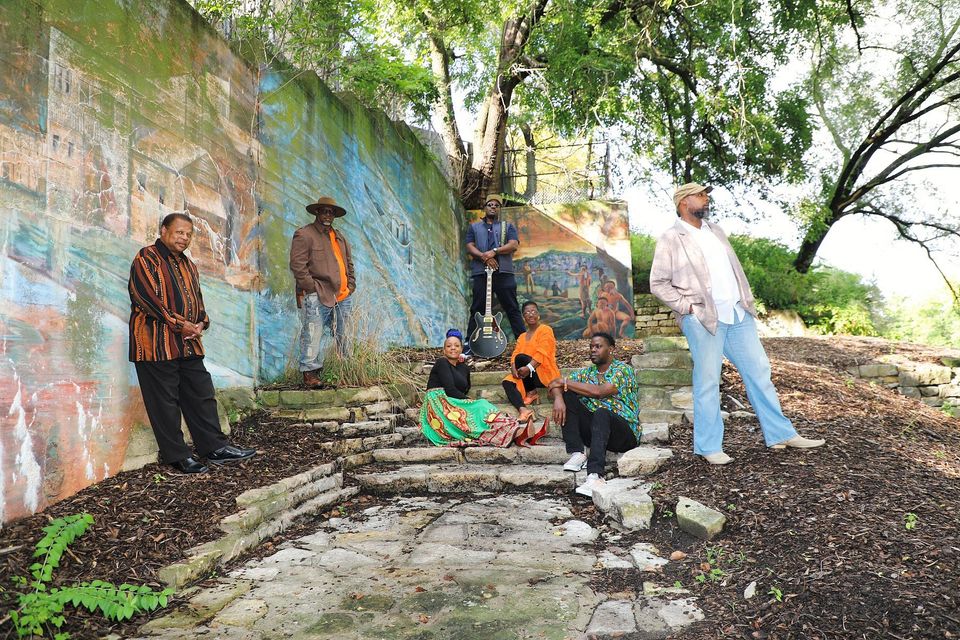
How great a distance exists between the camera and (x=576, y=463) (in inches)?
208

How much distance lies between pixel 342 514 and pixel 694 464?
247cm

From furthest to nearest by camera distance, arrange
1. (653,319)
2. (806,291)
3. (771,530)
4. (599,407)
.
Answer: (806,291)
(653,319)
(599,407)
(771,530)

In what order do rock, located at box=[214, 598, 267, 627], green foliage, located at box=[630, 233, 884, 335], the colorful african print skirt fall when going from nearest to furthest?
rock, located at box=[214, 598, 267, 627] → the colorful african print skirt → green foliage, located at box=[630, 233, 884, 335]

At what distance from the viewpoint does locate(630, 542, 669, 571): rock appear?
349 cm

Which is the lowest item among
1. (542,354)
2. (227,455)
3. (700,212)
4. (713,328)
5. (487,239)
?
(227,455)

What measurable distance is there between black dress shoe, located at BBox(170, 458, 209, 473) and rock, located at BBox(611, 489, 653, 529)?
8.90 feet

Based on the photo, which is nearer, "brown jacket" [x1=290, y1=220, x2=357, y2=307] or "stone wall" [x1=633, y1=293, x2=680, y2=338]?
"brown jacket" [x1=290, y1=220, x2=357, y2=307]

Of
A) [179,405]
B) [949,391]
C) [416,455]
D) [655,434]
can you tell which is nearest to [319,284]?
[416,455]

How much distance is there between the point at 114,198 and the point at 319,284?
221 centimetres

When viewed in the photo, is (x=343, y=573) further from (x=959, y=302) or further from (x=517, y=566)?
(x=959, y=302)

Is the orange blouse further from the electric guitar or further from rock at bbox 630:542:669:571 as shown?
rock at bbox 630:542:669:571

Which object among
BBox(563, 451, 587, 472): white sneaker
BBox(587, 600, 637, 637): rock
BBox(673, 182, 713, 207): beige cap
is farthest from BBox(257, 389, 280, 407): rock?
BBox(587, 600, 637, 637): rock

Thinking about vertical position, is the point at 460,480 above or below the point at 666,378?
below

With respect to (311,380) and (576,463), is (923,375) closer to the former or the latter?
(576,463)
